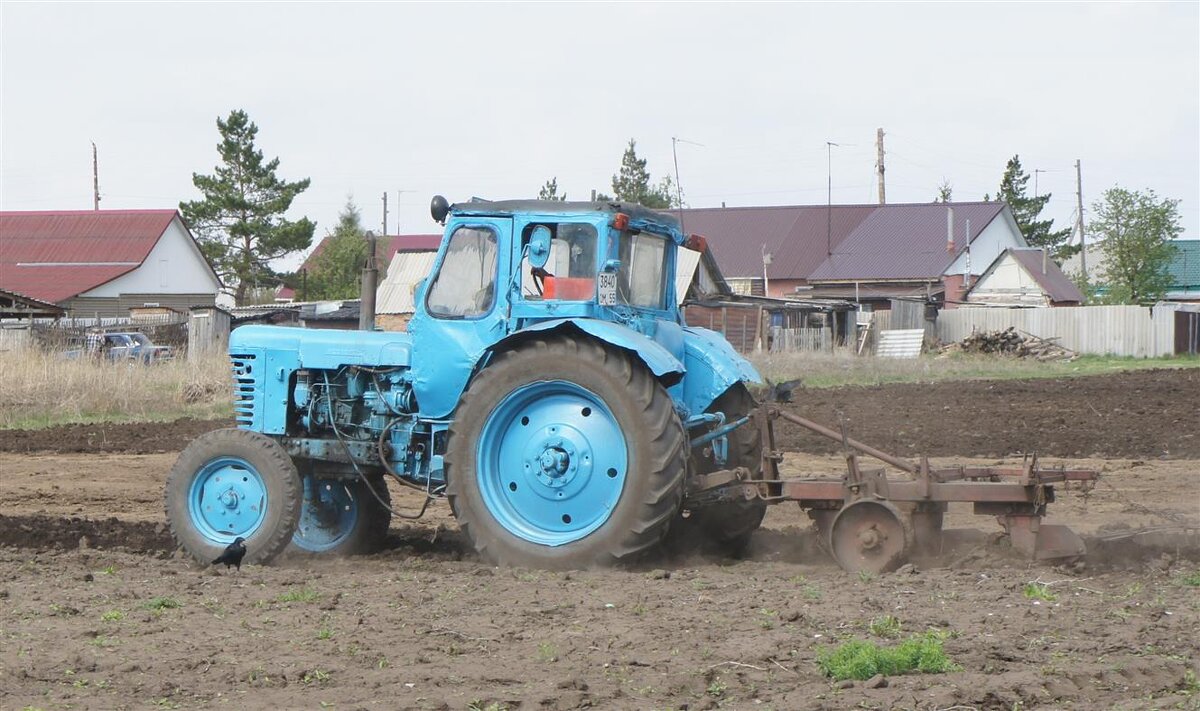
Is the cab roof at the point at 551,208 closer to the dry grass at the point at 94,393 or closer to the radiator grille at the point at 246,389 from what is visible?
the radiator grille at the point at 246,389

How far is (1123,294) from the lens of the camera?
56.7 meters

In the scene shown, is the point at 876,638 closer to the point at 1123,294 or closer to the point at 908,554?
the point at 908,554

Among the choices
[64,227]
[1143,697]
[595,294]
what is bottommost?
[1143,697]

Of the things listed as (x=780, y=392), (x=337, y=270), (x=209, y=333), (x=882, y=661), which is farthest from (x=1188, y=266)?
(x=882, y=661)

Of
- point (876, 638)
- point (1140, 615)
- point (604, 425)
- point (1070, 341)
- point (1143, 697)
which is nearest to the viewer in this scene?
point (1143, 697)

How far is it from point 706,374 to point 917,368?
24.4 meters

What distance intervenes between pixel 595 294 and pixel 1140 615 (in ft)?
12.2

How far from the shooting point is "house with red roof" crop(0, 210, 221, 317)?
5331 cm

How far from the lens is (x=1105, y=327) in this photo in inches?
1713

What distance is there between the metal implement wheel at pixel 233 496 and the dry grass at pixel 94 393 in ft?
42.2

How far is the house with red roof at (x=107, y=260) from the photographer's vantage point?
53.3m

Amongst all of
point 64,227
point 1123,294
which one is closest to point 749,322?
point 1123,294

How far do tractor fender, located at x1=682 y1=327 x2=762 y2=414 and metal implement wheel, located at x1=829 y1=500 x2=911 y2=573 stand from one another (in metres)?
1.19

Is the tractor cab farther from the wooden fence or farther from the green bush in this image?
the wooden fence
